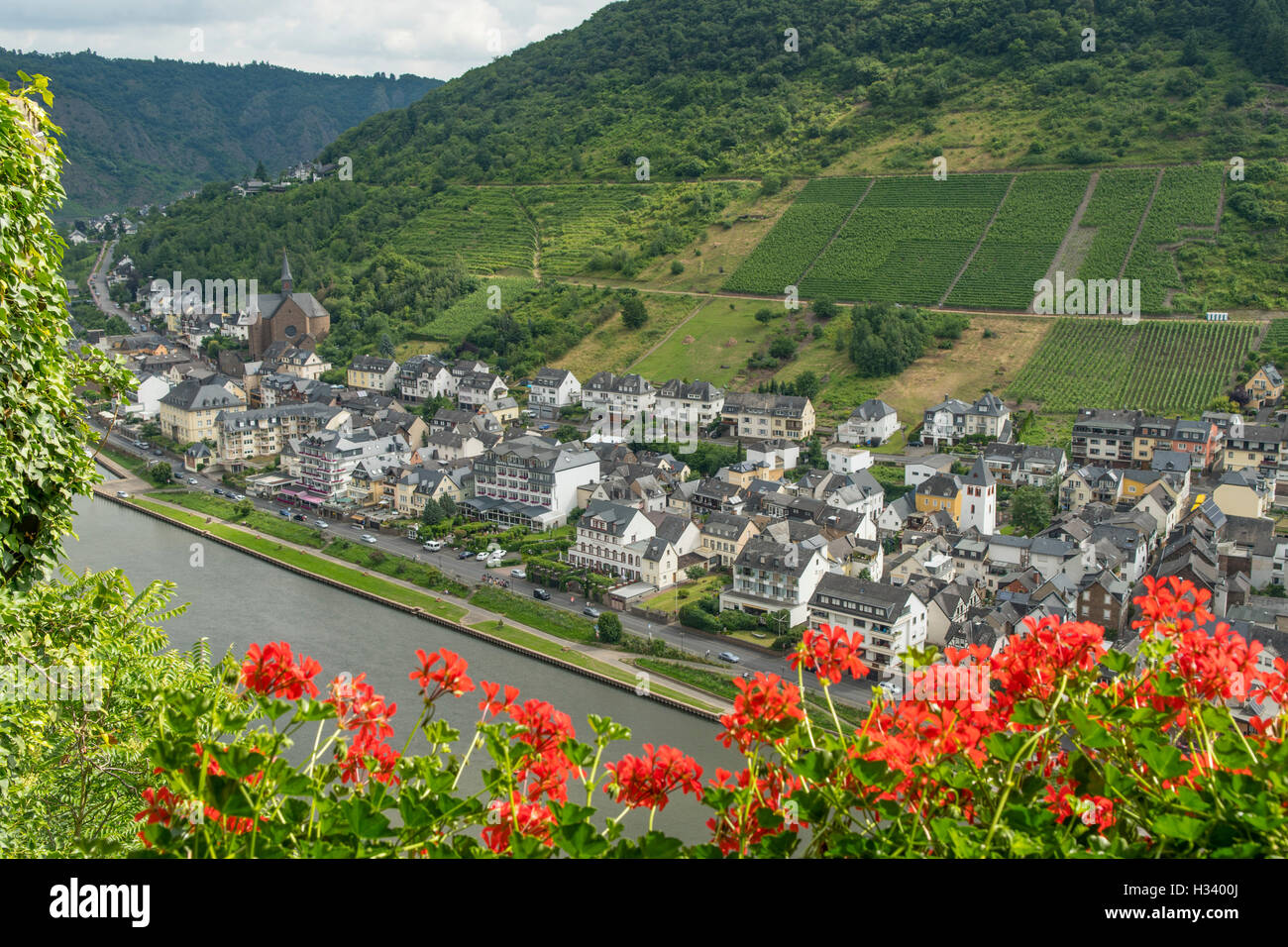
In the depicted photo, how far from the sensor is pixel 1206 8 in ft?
131

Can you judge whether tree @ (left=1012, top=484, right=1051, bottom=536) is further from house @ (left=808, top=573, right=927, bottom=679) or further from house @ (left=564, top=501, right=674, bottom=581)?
house @ (left=564, top=501, right=674, bottom=581)

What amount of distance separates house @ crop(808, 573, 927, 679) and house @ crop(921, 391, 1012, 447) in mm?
9294

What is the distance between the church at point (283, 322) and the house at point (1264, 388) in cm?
2530

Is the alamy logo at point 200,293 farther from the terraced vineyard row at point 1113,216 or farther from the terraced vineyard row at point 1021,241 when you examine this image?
the terraced vineyard row at point 1113,216

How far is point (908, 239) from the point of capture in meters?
33.6

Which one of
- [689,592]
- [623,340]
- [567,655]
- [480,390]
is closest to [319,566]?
[567,655]

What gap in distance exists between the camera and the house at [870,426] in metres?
23.6

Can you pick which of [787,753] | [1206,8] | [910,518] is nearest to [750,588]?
[910,518]

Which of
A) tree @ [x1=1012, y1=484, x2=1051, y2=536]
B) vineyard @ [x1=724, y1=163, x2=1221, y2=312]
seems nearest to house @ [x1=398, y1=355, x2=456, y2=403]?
vineyard @ [x1=724, y1=163, x2=1221, y2=312]

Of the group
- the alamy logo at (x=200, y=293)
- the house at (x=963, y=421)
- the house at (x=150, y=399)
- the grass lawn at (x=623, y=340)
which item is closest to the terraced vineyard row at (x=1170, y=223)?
the house at (x=963, y=421)

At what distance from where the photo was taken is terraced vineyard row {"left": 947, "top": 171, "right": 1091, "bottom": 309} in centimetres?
2997

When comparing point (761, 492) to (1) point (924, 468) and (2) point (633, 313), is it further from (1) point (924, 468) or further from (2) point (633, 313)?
(2) point (633, 313)
